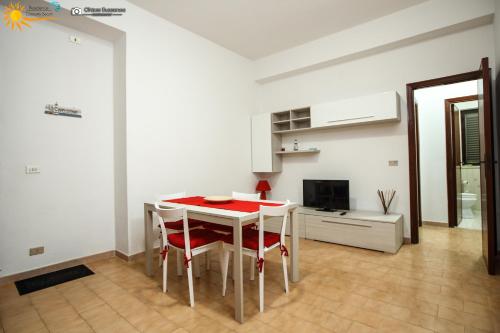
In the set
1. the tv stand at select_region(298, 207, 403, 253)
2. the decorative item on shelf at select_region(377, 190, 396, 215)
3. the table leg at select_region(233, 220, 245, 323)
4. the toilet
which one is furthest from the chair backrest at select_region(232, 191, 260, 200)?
the toilet

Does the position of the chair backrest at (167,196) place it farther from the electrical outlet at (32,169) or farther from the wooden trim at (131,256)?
the electrical outlet at (32,169)

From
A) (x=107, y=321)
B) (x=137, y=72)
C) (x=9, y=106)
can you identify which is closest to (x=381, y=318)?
(x=107, y=321)

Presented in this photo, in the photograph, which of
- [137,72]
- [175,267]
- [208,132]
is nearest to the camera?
[175,267]

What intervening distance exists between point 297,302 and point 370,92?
3.30 m

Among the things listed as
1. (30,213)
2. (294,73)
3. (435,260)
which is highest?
(294,73)

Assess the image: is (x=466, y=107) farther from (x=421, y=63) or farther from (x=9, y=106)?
(x=9, y=106)

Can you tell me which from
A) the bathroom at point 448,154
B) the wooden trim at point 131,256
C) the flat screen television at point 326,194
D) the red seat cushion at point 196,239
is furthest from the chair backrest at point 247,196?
the bathroom at point 448,154

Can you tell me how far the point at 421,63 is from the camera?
3582 mm

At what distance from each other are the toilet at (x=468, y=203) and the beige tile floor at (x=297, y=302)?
2.49 m

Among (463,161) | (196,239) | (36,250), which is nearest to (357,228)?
A: (196,239)

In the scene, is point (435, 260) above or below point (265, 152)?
below

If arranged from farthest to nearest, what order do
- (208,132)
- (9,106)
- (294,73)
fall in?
(294,73) < (208,132) < (9,106)

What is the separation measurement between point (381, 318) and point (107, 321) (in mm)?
2050

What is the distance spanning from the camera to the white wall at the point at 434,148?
462 centimetres
